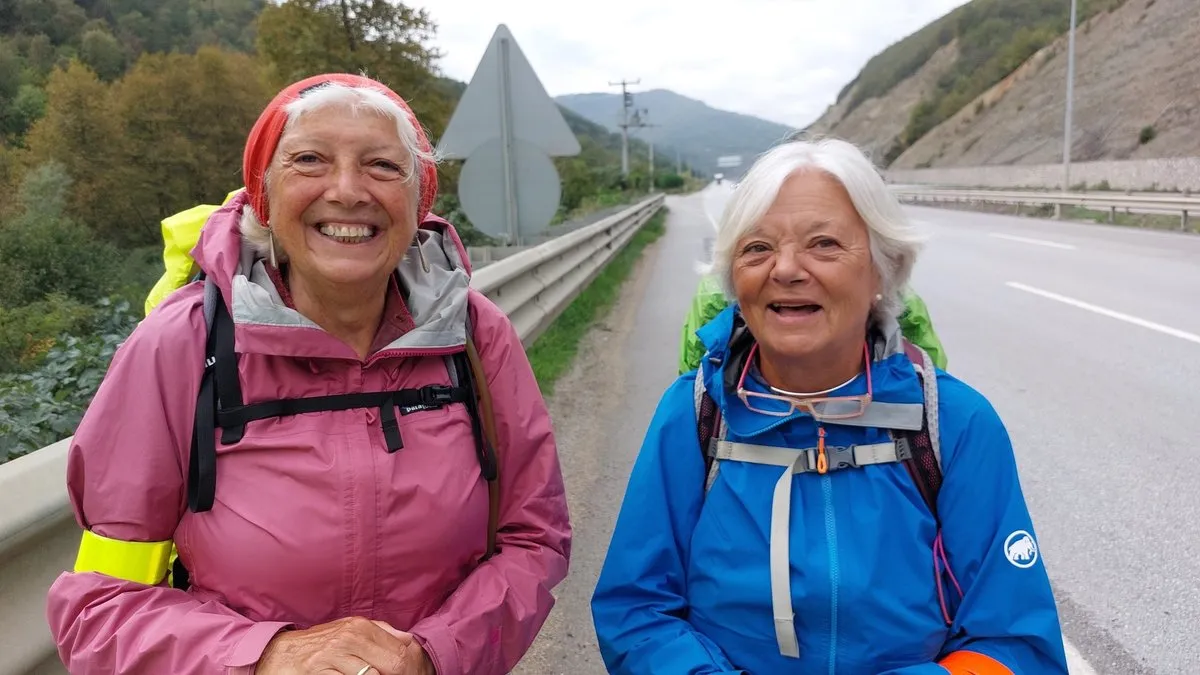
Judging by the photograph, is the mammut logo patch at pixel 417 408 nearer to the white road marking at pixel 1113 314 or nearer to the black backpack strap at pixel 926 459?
the black backpack strap at pixel 926 459

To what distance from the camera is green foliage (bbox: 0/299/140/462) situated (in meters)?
2.26

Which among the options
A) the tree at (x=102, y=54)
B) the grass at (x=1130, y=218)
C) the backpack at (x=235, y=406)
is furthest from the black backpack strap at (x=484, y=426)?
the tree at (x=102, y=54)

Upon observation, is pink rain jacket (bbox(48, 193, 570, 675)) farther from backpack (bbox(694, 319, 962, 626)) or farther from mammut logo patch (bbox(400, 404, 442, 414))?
backpack (bbox(694, 319, 962, 626))

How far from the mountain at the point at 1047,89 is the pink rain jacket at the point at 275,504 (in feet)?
36.3

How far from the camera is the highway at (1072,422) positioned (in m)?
3.00

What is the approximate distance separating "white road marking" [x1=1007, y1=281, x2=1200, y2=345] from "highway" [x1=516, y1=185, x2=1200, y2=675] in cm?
2

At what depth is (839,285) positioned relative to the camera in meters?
1.79

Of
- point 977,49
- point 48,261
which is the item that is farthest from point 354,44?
point 977,49

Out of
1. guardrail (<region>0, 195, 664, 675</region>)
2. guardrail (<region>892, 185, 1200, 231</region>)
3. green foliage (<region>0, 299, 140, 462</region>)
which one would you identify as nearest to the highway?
guardrail (<region>0, 195, 664, 675</region>)

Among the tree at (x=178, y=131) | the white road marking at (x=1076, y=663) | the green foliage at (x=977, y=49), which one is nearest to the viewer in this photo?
the white road marking at (x=1076, y=663)

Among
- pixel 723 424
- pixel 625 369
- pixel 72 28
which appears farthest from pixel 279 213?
pixel 72 28

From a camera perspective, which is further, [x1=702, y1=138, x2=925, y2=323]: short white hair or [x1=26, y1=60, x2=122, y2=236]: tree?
[x1=26, y1=60, x2=122, y2=236]: tree

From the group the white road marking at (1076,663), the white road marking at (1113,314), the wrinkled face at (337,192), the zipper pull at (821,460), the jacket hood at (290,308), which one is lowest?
the white road marking at (1076,663)

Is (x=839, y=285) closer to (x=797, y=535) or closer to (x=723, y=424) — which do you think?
(x=723, y=424)
